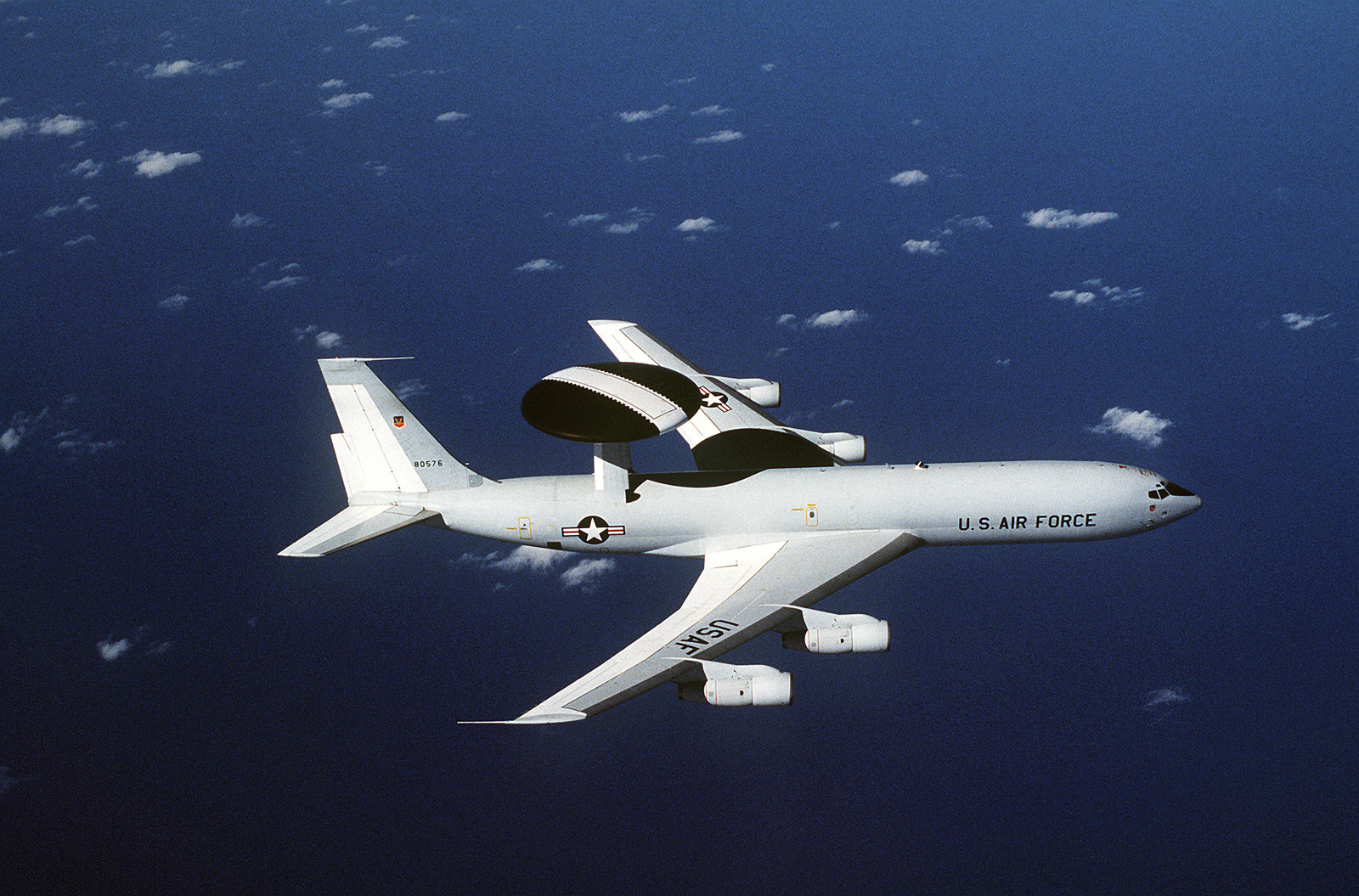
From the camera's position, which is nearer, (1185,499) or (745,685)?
(745,685)

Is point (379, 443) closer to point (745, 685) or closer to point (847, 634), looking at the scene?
point (745, 685)

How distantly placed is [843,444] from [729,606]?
1181 centimetres

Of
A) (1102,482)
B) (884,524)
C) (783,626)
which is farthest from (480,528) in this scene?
(1102,482)

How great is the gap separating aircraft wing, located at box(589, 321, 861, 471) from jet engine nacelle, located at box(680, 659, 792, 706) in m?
12.2

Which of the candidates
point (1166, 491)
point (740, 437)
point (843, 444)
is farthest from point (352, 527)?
point (1166, 491)

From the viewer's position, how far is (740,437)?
A: 54656 mm

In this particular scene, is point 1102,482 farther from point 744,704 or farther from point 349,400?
point 349,400

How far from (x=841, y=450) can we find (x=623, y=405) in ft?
41.4

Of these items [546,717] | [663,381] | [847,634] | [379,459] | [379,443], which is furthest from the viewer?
[379,459]

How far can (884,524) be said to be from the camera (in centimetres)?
4944

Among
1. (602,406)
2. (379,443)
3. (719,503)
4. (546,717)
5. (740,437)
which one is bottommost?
(546,717)

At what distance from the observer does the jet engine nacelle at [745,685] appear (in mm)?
41406

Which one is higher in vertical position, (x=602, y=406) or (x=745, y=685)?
(x=602, y=406)

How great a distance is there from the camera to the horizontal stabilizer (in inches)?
1869
